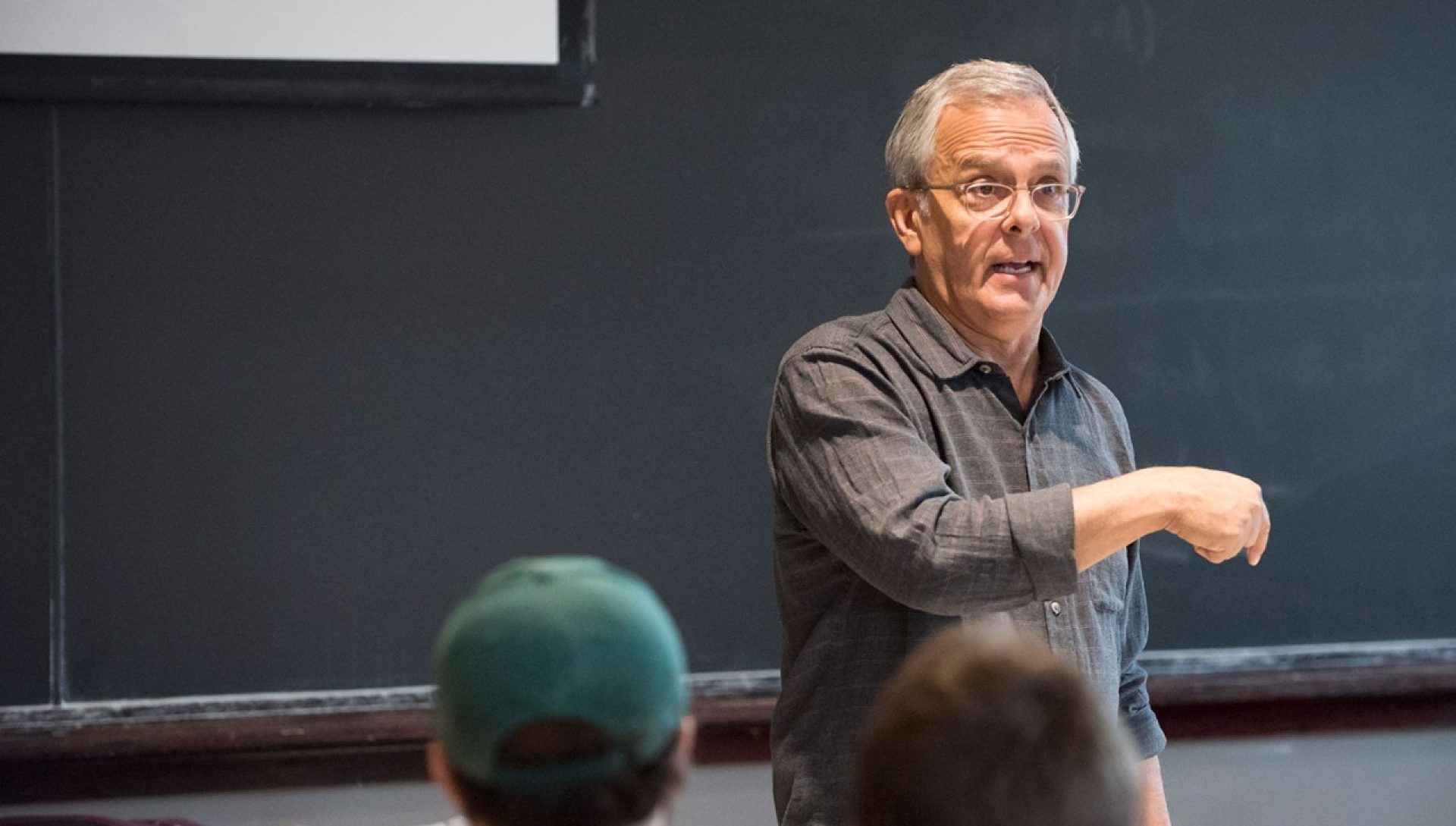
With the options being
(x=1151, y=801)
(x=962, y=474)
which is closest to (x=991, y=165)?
(x=962, y=474)

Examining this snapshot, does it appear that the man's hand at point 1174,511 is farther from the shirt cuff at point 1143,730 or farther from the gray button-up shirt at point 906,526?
the shirt cuff at point 1143,730

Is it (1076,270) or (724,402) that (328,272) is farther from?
(1076,270)

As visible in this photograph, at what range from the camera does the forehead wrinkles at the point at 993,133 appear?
1.60m

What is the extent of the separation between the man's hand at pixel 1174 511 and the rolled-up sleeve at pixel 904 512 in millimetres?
30

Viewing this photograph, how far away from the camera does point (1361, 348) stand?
2.57 metres

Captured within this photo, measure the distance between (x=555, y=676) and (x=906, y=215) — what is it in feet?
3.49

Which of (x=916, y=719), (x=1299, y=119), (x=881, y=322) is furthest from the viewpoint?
(x=1299, y=119)

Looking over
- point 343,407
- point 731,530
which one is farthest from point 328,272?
point 731,530

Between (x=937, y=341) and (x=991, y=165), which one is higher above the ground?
(x=991, y=165)

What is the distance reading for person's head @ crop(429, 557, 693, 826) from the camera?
726mm

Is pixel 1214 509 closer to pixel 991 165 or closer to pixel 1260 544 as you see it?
pixel 1260 544

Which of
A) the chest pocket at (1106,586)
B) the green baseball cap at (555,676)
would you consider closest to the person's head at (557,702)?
the green baseball cap at (555,676)

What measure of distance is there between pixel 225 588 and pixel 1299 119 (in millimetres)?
2016

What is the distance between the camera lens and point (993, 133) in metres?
1.60
